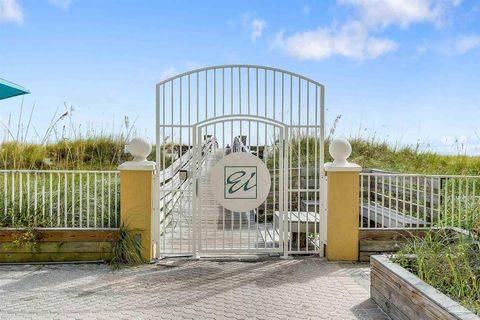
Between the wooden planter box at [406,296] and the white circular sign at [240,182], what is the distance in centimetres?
203

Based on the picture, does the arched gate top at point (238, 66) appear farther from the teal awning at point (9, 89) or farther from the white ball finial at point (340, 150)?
the teal awning at point (9, 89)

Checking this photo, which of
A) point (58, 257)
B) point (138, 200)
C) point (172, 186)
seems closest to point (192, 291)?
point (138, 200)

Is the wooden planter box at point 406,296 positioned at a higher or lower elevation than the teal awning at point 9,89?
lower

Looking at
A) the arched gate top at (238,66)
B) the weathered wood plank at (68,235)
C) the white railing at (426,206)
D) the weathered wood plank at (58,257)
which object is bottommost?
the weathered wood plank at (58,257)

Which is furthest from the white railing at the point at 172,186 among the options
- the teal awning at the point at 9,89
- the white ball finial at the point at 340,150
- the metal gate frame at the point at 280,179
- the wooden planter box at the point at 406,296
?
the wooden planter box at the point at 406,296

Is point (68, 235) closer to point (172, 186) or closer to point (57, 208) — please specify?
point (57, 208)

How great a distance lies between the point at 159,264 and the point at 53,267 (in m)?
1.36

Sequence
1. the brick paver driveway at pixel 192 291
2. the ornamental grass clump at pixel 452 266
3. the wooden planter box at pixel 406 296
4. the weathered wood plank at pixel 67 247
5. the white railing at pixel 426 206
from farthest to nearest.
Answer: the white railing at pixel 426 206 → the weathered wood plank at pixel 67 247 → the brick paver driveway at pixel 192 291 → the ornamental grass clump at pixel 452 266 → the wooden planter box at pixel 406 296

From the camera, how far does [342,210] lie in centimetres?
589

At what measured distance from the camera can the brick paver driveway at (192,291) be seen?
4.05m

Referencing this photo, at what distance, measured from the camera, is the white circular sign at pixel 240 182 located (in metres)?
5.90

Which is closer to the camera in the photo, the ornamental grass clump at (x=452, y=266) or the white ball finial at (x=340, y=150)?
the ornamental grass clump at (x=452, y=266)

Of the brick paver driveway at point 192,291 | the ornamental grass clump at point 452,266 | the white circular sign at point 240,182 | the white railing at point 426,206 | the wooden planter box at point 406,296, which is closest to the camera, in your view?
the wooden planter box at point 406,296

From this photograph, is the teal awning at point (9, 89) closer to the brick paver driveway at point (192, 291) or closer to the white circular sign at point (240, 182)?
the brick paver driveway at point (192, 291)
